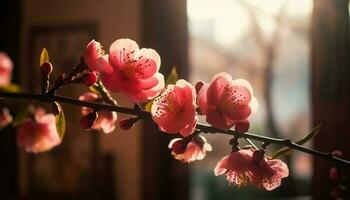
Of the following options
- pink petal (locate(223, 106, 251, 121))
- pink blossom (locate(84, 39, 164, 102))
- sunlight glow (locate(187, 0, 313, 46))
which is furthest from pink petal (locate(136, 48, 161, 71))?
sunlight glow (locate(187, 0, 313, 46))

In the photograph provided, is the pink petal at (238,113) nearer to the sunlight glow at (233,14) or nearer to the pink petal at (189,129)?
the pink petal at (189,129)

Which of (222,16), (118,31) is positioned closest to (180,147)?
(222,16)

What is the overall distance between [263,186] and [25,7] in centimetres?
220

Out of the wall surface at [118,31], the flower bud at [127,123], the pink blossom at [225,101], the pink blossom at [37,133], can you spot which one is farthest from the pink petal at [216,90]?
the wall surface at [118,31]

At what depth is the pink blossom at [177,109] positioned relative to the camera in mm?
542

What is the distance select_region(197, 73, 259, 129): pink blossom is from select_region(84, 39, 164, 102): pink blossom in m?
0.06

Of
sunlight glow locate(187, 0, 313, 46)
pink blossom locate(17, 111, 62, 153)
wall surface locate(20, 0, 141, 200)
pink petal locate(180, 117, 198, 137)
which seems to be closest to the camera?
pink petal locate(180, 117, 198, 137)

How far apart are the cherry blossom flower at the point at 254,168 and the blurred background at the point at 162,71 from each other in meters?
1.37

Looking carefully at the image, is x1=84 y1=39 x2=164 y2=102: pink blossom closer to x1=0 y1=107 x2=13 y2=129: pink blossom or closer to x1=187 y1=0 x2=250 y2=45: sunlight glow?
x1=0 y1=107 x2=13 y2=129: pink blossom

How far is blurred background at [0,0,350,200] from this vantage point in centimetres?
208

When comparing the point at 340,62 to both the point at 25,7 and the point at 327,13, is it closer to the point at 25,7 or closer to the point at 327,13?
the point at 327,13

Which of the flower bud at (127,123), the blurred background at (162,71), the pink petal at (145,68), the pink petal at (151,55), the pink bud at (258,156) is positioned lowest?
the blurred background at (162,71)

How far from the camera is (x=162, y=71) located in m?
2.04

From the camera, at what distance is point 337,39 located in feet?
3.77
